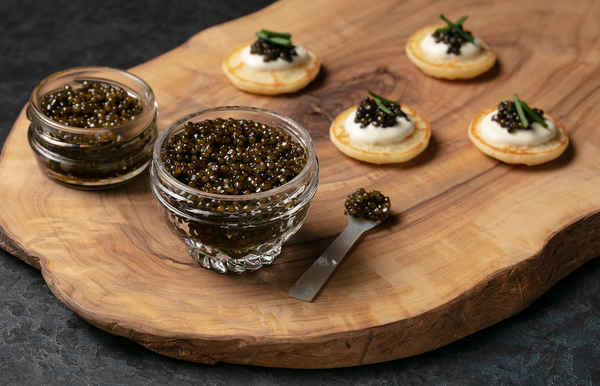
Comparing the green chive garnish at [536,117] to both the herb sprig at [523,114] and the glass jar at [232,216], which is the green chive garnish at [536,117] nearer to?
the herb sprig at [523,114]

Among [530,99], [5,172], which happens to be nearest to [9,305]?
[5,172]

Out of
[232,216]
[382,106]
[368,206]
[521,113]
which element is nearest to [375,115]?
[382,106]

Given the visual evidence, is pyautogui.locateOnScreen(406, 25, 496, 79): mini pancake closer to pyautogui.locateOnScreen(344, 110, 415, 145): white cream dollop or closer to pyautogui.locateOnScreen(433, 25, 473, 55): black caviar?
pyautogui.locateOnScreen(433, 25, 473, 55): black caviar

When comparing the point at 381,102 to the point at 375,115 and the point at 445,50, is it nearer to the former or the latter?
the point at 375,115

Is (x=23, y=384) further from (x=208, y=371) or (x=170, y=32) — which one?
(x=170, y=32)

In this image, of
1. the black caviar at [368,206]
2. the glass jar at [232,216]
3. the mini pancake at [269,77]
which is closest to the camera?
the glass jar at [232,216]

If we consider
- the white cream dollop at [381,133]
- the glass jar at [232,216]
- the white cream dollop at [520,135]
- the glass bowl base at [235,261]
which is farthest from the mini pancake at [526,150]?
the glass bowl base at [235,261]
